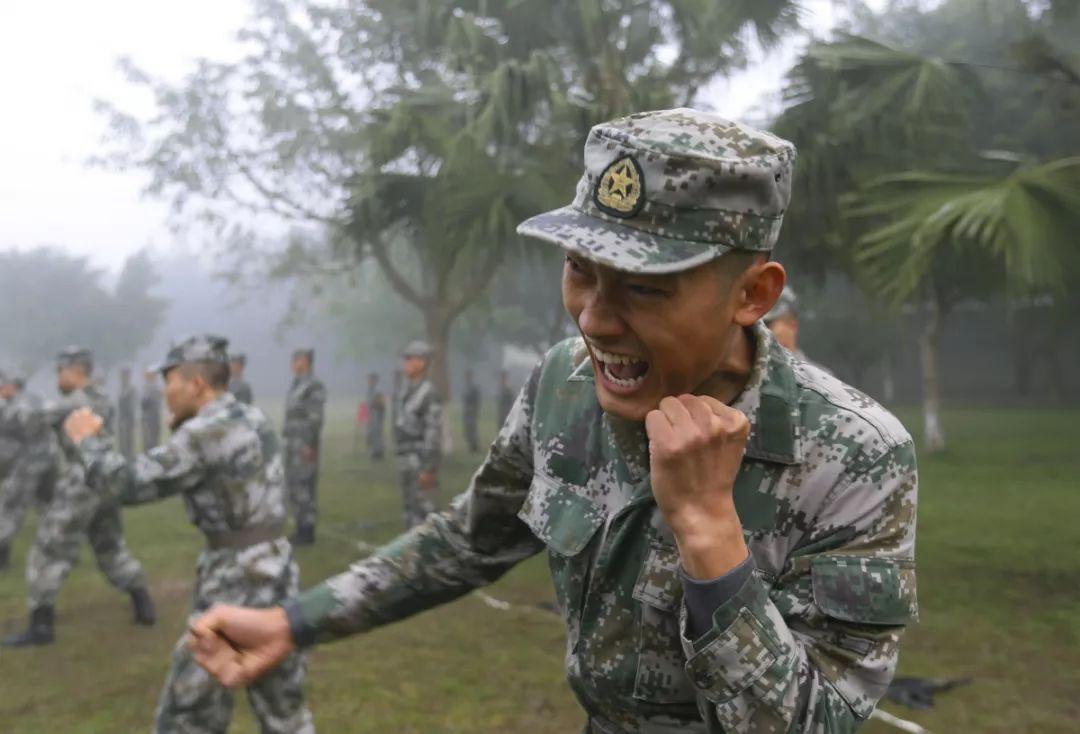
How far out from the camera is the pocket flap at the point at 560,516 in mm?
1609

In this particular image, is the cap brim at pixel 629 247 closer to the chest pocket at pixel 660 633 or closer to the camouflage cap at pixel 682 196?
the camouflage cap at pixel 682 196

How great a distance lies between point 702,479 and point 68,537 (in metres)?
6.44

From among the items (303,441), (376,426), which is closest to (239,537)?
(303,441)

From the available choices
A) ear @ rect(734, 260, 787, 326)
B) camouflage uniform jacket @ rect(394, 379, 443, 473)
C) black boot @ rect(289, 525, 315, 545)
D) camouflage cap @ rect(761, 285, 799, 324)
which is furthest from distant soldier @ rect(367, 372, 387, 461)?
ear @ rect(734, 260, 787, 326)

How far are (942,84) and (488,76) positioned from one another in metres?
4.05

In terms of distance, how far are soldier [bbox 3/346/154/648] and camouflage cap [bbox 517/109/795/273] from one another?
18.8ft

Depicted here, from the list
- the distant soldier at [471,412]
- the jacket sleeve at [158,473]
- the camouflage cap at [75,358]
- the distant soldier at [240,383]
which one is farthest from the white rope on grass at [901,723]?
the distant soldier at [471,412]

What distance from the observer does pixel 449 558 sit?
184 centimetres

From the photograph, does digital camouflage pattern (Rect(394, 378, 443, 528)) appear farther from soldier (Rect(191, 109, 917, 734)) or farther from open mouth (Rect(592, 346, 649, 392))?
open mouth (Rect(592, 346, 649, 392))

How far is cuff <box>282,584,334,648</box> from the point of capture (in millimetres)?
1791

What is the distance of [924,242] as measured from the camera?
616 centimetres

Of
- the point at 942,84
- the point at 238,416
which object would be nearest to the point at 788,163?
the point at 238,416

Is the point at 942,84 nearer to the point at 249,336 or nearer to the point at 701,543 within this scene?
the point at 701,543

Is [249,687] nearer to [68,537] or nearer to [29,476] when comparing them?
[68,537]
